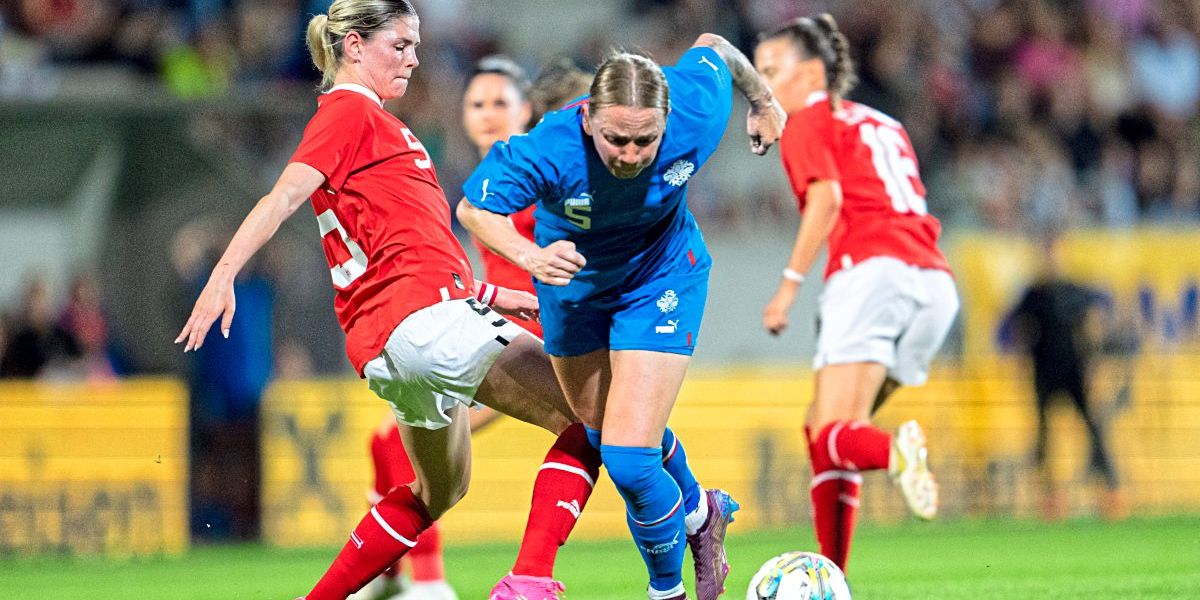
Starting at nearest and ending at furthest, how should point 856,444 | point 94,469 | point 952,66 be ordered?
1. point 856,444
2. point 94,469
3. point 952,66

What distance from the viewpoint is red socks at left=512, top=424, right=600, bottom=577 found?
210 inches

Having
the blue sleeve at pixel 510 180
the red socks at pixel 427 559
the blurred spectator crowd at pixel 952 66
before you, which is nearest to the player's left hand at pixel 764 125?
the blue sleeve at pixel 510 180

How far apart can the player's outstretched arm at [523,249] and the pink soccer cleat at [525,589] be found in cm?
104

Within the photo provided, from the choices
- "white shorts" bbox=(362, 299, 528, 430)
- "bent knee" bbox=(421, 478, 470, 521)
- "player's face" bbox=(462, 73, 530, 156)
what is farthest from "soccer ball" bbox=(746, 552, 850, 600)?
"player's face" bbox=(462, 73, 530, 156)

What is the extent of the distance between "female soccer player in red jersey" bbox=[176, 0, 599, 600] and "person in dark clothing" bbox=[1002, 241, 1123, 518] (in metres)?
7.53

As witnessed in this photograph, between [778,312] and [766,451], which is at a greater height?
[778,312]

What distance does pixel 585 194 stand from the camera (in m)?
5.12

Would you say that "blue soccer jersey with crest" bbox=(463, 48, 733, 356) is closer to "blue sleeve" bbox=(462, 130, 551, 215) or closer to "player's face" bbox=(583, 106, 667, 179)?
"blue sleeve" bbox=(462, 130, 551, 215)

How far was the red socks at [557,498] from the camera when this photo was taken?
17.5 ft

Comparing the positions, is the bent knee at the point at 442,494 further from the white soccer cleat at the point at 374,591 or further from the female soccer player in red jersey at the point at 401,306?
the white soccer cleat at the point at 374,591

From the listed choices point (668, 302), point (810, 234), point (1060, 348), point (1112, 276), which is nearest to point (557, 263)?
point (668, 302)

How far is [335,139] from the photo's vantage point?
16.8 feet

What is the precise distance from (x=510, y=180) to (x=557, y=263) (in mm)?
470

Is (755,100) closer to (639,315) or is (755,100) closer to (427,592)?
(639,315)
